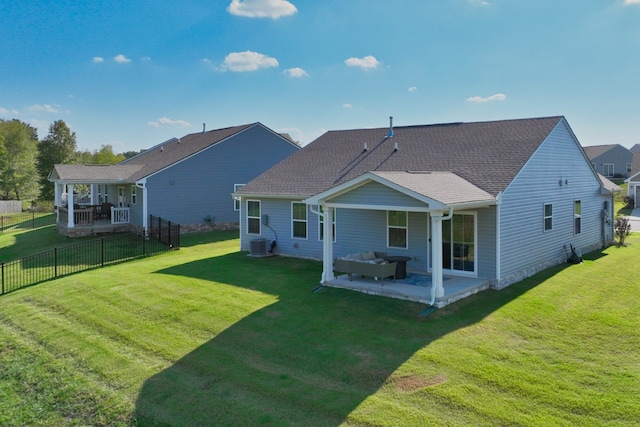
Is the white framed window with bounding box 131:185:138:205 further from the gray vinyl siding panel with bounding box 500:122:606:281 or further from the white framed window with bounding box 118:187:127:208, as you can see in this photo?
the gray vinyl siding panel with bounding box 500:122:606:281

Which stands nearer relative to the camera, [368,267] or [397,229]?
[368,267]

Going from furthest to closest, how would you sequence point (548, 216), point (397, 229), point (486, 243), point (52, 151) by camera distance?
1. point (52, 151)
2. point (548, 216)
3. point (397, 229)
4. point (486, 243)

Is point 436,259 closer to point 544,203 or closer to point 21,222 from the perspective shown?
point 544,203

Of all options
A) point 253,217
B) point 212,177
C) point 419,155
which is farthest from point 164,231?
point 419,155

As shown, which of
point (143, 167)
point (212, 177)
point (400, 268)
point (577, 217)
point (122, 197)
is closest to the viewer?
point (400, 268)

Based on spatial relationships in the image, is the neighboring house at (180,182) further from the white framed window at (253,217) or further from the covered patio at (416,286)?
the covered patio at (416,286)

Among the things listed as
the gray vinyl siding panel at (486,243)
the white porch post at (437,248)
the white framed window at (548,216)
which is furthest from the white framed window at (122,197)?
the white framed window at (548,216)
